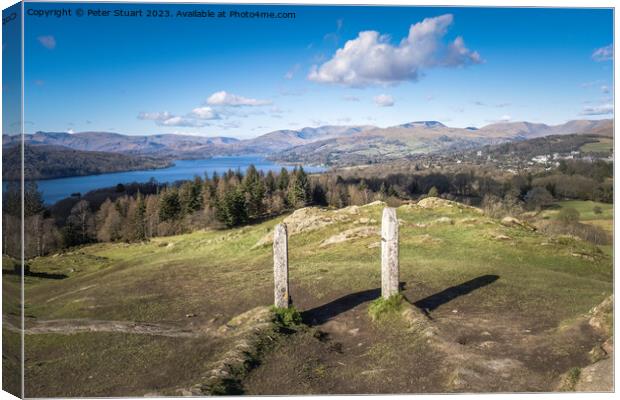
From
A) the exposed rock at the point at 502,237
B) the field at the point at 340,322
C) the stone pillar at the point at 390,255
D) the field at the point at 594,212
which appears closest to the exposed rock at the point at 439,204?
the field at the point at 340,322

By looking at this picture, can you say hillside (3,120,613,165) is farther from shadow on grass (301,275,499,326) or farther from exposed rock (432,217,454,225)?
shadow on grass (301,275,499,326)

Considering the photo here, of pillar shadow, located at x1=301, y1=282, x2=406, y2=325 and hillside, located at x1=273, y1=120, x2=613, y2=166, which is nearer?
pillar shadow, located at x1=301, y1=282, x2=406, y2=325

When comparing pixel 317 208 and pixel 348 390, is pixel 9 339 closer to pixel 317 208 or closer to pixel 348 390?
pixel 348 390

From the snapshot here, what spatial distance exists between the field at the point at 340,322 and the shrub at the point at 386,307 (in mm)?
286

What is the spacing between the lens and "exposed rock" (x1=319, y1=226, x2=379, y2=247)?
89.4 feet

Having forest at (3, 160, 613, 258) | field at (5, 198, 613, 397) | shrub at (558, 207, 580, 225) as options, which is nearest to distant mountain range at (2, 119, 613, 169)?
forest at (3, 160, 613, 258)

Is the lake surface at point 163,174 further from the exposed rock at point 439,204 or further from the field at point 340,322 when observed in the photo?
the exposed rock at point 439,204

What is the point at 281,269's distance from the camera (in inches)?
507

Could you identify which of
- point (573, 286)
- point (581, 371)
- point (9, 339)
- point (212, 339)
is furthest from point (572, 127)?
point (9, 339)

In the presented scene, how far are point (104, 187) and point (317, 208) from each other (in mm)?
20623

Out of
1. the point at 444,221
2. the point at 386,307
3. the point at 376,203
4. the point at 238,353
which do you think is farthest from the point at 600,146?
the point at 376,203

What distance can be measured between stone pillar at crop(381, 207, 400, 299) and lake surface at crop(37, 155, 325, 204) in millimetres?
16148

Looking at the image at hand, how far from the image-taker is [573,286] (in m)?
15.5

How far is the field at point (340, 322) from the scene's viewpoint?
9.28 m
